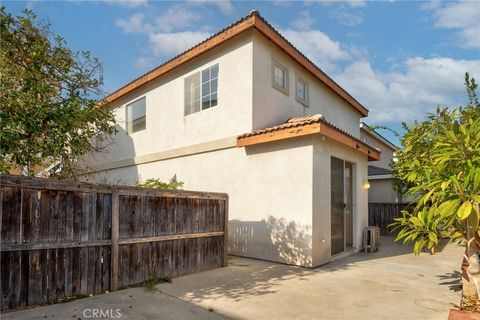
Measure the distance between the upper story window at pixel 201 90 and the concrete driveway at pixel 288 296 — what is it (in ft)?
16.5

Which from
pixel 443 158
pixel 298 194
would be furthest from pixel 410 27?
pixel 443 158

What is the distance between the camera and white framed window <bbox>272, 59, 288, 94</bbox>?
9.04 metres

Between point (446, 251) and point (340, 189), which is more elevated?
point (340, 189)

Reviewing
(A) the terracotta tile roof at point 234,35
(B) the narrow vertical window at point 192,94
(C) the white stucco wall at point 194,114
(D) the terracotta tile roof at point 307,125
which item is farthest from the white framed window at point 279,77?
(B) the narrow vertical window at point 192,94

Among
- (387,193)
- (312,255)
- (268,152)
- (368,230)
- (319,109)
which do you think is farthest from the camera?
(387,193)

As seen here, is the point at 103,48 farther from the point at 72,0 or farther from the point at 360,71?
the point at 360,71

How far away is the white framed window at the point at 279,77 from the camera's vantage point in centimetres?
904

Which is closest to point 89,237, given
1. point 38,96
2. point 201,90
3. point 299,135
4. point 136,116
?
point 38,96

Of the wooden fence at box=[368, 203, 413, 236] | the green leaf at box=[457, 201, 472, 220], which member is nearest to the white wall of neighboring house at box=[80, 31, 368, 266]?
the green leaf at box=[457, 201, 472, 220]

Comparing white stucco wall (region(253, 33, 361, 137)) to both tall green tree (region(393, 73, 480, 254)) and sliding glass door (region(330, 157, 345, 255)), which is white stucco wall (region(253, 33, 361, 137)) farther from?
tall green tree (region(393, 73, 480, 254))

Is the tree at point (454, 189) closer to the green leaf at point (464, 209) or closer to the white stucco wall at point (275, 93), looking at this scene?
the green leaf at point (464, 209)

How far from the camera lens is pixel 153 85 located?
11.9 metres

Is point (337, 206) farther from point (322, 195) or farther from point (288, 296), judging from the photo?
point (288, 296)

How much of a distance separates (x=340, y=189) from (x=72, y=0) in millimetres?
8605
